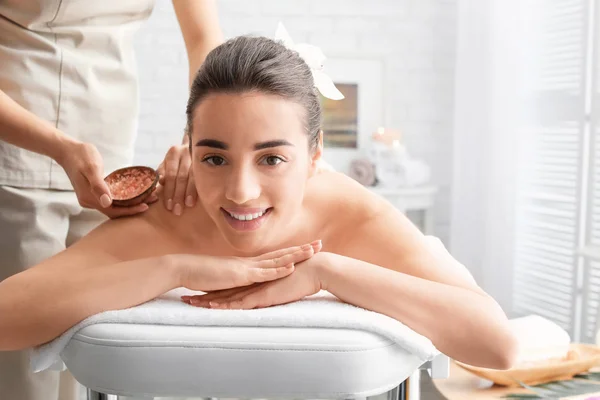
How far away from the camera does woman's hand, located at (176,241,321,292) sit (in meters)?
0.98

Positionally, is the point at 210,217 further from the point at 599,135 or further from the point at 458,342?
the point at 599,135

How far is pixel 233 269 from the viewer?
0.98 m

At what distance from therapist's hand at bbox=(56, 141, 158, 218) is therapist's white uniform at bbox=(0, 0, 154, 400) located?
0.27 metres

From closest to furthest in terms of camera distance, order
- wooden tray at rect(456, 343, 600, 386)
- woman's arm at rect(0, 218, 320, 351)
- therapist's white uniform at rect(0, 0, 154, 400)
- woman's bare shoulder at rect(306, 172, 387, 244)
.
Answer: woman's arm at rect(0, 218, 320, 351), woman's bare shoulder at rect(306, 172, 387, 244), therapist's white uniform at rect(0, 0, 154, 400), wooden tray at rect(456, 343, 600, 386)

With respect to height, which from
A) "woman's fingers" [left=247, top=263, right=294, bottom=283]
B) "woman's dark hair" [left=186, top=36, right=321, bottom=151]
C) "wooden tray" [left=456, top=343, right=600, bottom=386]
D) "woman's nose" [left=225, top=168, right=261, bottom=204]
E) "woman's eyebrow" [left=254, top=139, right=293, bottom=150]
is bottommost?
"wooden tray" [left=456, top=343, right=600, bottom=386]

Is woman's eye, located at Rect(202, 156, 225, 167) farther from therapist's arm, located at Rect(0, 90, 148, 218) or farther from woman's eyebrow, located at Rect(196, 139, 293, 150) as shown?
therapist's arm, located at Rect(0, 90, 148, 218)

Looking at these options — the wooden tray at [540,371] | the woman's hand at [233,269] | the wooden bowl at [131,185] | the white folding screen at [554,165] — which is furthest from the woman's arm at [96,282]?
the white folding screen at [554,165]

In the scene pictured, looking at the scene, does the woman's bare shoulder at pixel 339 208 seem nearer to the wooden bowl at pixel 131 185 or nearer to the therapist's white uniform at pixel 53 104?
the wooden bowl at pixel 131 185

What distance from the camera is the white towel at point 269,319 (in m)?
0.87

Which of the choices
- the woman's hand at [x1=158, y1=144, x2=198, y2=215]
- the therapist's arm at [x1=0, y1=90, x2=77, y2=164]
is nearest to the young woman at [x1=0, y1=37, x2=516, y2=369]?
the woman's hand at [x1=158, y1=144, x2=198, y2=215]

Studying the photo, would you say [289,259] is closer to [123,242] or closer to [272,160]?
[272,160]

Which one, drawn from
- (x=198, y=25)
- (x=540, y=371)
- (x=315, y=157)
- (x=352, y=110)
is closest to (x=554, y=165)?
(x=352, y=110)

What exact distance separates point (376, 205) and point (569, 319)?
6.50 ft

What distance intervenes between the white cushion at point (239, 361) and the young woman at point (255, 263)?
0.36 feet
